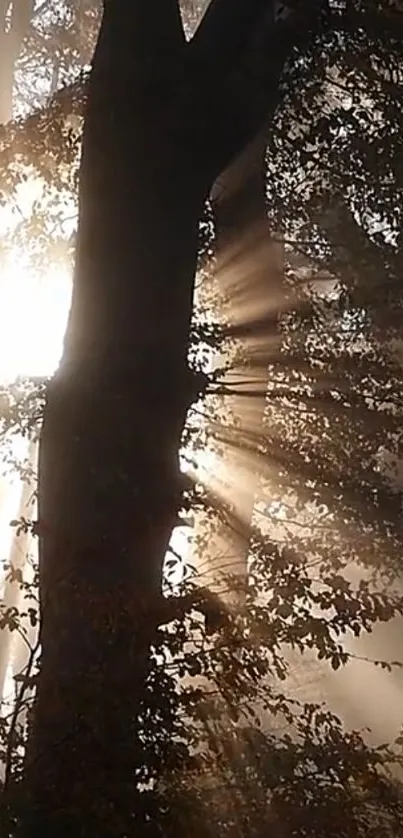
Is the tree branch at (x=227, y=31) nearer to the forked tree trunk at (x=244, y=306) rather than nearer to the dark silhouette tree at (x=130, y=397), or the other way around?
the dark silhouette tree at (x=130, y=397)

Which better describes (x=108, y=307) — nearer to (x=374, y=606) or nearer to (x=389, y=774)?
(x=374, y=606)

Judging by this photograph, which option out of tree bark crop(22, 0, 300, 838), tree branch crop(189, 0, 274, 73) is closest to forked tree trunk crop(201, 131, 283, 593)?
tree branch crop(189, 0, 274, 73)

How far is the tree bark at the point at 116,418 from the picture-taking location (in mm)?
3432

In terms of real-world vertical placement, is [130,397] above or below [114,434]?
above

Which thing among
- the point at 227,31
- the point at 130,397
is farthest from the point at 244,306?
the point at 130,397

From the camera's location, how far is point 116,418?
382 centimetres

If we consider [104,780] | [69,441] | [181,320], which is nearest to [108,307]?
[181,320]

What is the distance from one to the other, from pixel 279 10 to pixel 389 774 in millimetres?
3422

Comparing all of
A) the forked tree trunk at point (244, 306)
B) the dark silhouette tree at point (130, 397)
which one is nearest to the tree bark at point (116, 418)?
the dark silhouette tree at point (130, 397)

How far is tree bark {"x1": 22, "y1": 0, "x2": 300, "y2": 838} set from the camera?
11.3ft

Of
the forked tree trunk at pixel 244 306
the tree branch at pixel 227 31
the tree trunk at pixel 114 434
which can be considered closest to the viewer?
the tree trunk at pixel 114 434

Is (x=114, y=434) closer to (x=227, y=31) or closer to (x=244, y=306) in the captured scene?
(x=227, y=31)

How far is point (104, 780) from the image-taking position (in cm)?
335

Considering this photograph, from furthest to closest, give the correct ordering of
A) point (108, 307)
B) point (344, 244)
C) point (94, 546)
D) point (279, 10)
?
point (344, 244)
point (279, 10)
point (108, 307)
point (94, 546)
